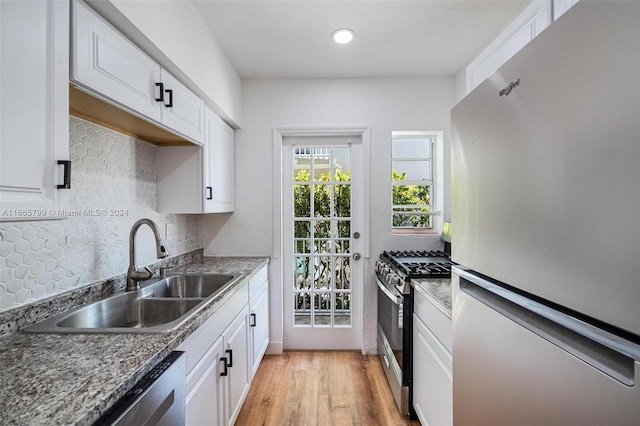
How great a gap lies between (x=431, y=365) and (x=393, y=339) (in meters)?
0.54

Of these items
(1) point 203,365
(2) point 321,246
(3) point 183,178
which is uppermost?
(3) point 183,178

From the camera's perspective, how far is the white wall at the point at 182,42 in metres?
1.18

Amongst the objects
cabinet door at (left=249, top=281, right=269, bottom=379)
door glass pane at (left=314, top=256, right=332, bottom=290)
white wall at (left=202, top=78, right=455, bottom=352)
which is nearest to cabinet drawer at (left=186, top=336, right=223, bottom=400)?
cabinet door at (left=249, top=281, right=269, bottom=379)

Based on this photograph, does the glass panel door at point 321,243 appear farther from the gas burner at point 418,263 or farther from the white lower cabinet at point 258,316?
the gas burner at point 418,263

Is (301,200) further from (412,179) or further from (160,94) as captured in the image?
(160,94)

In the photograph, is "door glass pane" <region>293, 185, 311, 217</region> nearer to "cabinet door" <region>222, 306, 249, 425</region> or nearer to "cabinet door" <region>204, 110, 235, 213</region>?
"cabinet door" <region>204, 110, 235, 213</region>

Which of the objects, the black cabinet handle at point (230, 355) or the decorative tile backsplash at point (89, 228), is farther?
the black cabinet handle at point (230, 355)

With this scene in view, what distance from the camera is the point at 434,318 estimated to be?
152 centimetres

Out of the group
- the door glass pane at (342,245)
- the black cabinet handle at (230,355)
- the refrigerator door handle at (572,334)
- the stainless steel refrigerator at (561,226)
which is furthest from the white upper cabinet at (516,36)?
the door glass pane at (342,245)

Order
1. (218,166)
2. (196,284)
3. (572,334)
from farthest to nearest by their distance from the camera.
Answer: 1. (218,166)
2. (196,284)
3. (572,334)

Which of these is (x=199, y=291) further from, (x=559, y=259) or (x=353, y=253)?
(x=559, y=259)

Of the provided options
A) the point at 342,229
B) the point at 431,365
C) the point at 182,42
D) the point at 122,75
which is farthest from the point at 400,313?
the point at 182,42

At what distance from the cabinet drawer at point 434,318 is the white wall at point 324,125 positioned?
39.0 inches

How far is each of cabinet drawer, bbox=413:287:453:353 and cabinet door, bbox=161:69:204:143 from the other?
64.7 inches
